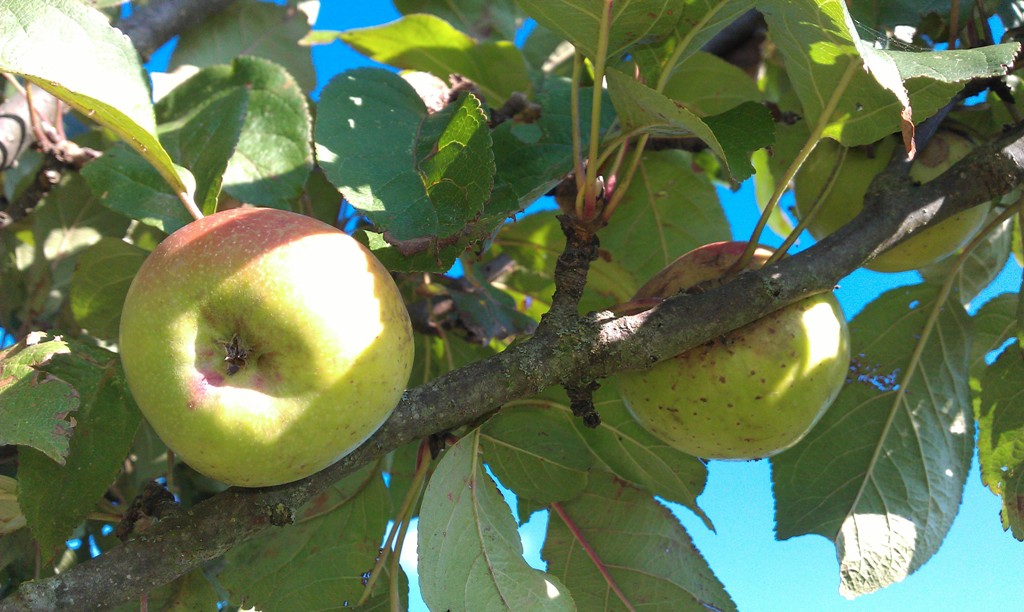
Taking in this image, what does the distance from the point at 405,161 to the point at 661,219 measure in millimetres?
1038

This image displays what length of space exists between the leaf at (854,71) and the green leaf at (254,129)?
3.08 ft

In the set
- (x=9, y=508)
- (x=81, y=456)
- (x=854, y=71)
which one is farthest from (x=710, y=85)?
(x=9, y=508)

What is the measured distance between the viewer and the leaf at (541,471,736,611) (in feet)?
5.42

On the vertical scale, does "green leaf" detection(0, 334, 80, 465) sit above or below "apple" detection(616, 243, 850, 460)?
below

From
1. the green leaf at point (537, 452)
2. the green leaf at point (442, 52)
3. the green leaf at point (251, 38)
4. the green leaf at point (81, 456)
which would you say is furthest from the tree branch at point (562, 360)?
the green leaf at point (251, 38)

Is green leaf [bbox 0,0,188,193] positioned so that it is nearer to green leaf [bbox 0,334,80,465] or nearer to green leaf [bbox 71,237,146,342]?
green leaf [bbox 0,334,80,465]

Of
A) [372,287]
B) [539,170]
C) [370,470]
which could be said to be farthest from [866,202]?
[370,470]

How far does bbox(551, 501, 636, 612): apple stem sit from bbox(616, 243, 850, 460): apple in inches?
15.6

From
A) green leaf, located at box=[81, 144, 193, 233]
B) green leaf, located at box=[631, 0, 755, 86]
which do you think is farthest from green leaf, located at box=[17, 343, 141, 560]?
green leaf, located at box=[631, 0, 755, 86]

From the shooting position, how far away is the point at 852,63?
1296 mm

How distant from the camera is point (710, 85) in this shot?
210cm

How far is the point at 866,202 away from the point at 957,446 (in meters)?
0.66

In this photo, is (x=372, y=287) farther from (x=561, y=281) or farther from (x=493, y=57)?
(x=493, y=57)

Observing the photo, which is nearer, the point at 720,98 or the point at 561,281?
the point at 561,281
